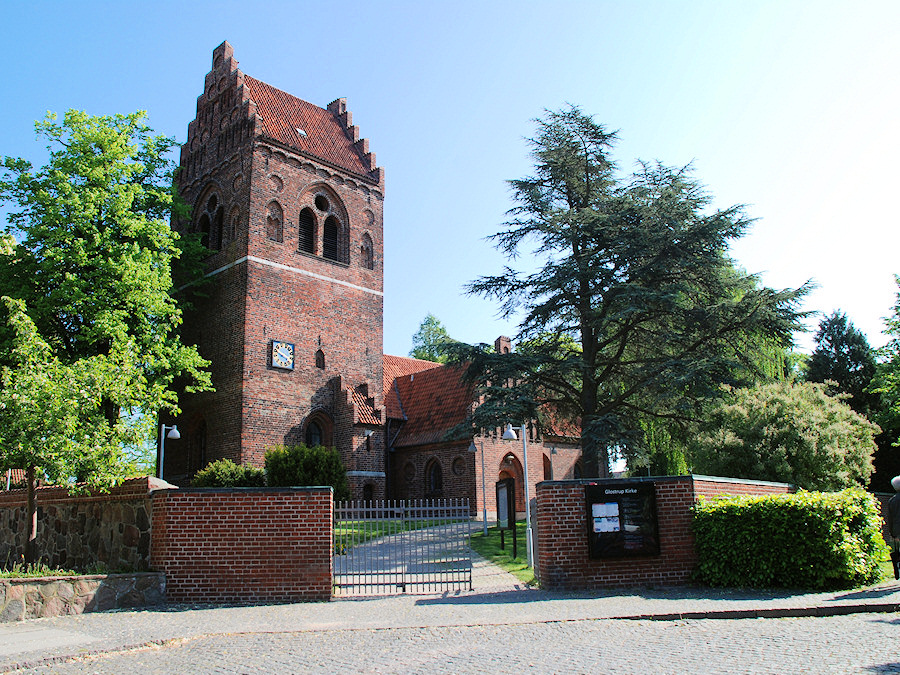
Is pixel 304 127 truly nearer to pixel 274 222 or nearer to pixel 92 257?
pixel 274 222

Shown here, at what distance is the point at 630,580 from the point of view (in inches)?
475

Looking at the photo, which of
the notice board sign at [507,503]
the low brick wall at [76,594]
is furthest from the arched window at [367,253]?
the low brick wall at [76,594]

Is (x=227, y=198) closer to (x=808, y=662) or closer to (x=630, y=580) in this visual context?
(x=630, y=580)

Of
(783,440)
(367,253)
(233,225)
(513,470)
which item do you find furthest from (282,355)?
(783,440)

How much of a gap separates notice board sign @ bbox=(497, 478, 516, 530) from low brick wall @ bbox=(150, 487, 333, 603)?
5.01 meters

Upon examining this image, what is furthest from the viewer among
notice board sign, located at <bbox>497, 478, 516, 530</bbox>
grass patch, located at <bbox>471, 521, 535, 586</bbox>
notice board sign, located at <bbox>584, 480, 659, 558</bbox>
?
notice board sign, located at <bbox>497, 478, 516, 530</bbox>

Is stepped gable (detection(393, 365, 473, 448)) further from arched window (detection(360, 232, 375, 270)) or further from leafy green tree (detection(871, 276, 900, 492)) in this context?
leafy green tree (detection(871, 276, 900, 492))

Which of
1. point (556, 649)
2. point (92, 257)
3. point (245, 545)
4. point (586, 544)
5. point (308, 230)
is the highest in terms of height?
point (308, 230)

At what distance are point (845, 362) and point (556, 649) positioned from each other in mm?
31077

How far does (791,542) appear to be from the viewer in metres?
11.6

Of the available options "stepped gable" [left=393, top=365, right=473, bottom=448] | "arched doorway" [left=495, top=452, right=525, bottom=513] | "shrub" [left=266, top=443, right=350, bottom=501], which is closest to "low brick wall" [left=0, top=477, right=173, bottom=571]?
"shrub" [left=266, top=443, right=350, bottom=501]

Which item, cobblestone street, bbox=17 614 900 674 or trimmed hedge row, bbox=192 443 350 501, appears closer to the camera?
cobblestone street, bbox=17 614 900 674

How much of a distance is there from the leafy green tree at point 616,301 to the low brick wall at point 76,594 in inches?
419

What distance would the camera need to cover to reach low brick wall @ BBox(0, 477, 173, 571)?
12620 mm
